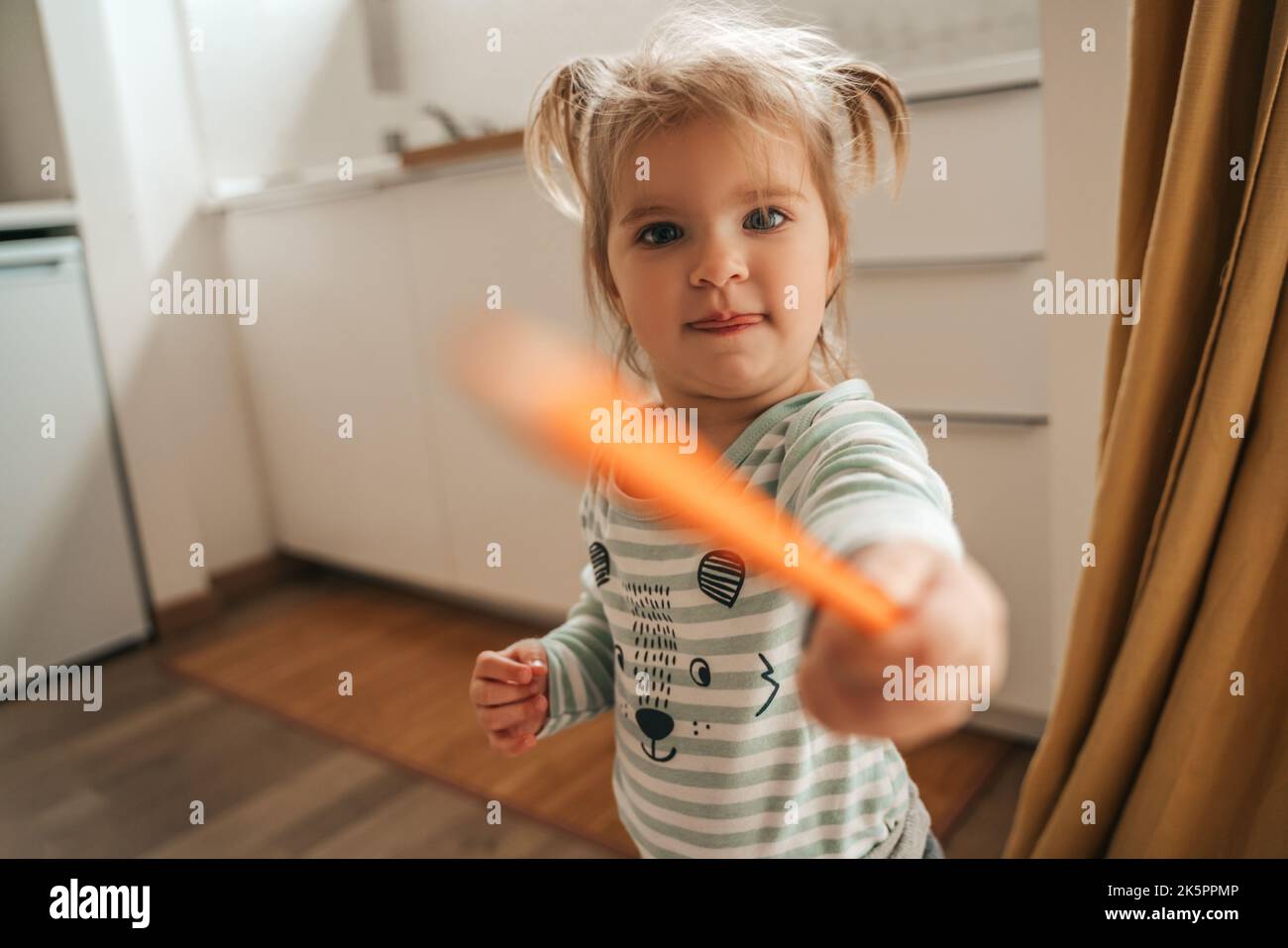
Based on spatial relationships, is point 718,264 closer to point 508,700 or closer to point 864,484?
point 864,484

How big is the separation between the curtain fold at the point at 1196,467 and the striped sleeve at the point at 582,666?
427mm

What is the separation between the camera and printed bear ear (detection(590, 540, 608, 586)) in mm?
664

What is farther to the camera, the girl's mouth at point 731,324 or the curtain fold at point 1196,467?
the curtain fold at point 1196,467

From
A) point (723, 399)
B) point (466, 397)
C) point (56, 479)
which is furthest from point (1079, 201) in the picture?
point (56, 479)

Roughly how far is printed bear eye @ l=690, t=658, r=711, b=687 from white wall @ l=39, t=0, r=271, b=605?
1857 mm

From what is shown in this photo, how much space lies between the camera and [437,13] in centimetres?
219

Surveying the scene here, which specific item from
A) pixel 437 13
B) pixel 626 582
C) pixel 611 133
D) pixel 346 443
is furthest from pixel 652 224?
pixel 437 13

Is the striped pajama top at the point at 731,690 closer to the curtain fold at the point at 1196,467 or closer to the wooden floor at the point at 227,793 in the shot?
the curtain fold at the point at 1196,467

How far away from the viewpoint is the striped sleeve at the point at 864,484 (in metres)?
0.36

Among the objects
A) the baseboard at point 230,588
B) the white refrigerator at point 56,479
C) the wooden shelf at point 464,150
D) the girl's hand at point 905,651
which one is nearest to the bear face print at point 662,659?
the girl's hand at point 905,651

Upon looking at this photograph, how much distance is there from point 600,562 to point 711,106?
29 cm

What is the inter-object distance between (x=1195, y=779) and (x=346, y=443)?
1.77 metres

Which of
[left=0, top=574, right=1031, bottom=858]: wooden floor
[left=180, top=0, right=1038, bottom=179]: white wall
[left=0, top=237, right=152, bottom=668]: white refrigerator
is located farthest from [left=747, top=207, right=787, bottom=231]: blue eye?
[left=0, top=237, right=152, bottom=668]: white refrigerator

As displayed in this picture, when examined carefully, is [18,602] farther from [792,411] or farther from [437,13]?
[792,411]
